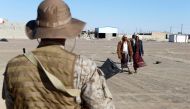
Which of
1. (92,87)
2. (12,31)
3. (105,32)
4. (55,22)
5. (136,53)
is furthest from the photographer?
(105,32)

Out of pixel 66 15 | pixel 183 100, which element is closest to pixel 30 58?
pixel 66 15

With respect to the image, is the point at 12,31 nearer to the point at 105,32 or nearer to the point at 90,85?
the point at 105,32

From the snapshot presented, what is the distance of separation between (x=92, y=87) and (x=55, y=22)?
43 cm

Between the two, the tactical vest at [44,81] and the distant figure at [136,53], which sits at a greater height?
the tactical vest at [44,81]

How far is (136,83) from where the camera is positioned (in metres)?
15.3

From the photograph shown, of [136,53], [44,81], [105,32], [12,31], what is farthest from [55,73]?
[105,32]

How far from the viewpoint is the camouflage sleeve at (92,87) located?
2.71 m

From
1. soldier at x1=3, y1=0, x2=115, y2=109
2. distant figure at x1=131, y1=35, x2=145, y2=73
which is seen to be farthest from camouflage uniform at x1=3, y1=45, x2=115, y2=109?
distant figure at x1=131, y1=35, x2=145, y2=73

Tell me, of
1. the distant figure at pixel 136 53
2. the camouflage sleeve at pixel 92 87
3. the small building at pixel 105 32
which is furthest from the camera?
the small building at pixel 105 32

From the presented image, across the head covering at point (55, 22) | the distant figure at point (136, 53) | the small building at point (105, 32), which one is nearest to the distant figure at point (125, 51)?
the distant figure at point (136, 53)

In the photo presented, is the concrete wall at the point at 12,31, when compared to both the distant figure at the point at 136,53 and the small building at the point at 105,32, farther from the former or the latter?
the distant figure at the point at 136,53

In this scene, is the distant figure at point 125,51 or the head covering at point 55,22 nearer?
the head covering at point 55,22

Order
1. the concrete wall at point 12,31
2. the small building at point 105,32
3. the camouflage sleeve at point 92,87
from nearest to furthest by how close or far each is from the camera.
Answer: the camouflage sleeve at point 92,87, the concrete wall at point 12,31, the small building at point 105,32

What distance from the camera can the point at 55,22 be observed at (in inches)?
111
